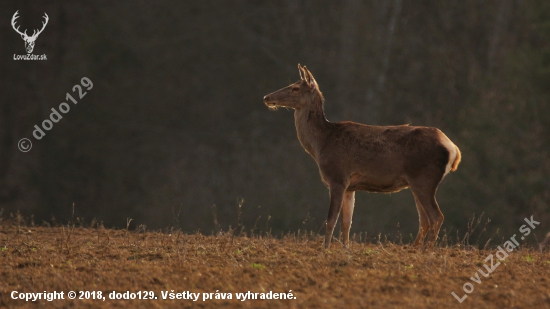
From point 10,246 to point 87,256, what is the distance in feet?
4.84

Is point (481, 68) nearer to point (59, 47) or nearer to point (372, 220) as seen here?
point (372, 220)

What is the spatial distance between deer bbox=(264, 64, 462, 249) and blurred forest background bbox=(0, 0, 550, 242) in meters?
16.1

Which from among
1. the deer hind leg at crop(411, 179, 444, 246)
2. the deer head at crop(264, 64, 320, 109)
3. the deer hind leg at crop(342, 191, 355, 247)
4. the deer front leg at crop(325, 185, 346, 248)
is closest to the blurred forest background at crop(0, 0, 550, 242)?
the deer head at crop(264, 64, 320, 109)

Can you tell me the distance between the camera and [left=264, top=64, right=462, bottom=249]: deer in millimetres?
10781

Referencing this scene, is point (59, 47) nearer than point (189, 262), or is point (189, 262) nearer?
point (189, 262)

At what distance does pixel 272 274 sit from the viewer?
351 inches

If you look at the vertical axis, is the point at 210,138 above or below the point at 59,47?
below

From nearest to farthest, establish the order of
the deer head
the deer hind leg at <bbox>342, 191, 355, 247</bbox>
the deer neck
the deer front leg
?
the deer front leg → the deer hind leg at <bbox>342, 191, 355, 247</bbox> → the deer neck → the deer head

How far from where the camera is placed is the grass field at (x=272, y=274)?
309 inches

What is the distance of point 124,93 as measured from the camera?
33.3m

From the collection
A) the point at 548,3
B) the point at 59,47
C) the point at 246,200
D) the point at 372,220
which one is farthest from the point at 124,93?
the point at 548,3

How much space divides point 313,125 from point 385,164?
1404 mm

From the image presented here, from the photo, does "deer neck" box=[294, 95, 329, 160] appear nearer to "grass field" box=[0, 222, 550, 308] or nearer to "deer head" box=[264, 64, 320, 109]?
"deer head" box=[264, 64, 320, 109]

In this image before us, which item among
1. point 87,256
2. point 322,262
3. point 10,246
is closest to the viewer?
point 322,262
